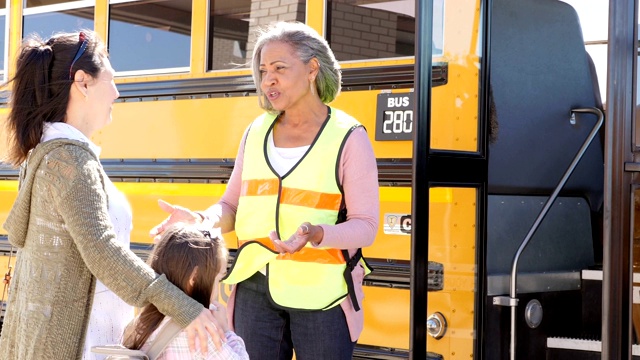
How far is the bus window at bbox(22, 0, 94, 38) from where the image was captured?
4355 millimetres

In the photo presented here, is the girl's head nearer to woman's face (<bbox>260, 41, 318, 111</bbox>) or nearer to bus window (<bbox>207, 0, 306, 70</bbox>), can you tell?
woman's face (<bbox>260, 41, 318, 111</bbox>)

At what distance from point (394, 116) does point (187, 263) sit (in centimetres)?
152

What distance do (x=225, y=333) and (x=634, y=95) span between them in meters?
1.27

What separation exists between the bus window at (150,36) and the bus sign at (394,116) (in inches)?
39.0

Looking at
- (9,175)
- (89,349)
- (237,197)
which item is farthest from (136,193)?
(89,349)

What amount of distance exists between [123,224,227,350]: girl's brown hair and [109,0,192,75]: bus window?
2077 millimetres

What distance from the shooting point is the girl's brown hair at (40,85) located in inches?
79.9

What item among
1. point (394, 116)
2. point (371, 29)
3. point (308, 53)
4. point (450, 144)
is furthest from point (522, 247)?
point (308, 53)

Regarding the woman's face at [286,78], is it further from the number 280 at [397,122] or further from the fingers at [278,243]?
the number 280 at [397,122]

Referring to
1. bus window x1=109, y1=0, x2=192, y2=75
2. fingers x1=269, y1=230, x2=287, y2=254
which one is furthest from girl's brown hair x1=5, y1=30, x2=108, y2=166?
bus window x1=109, y1=0, x2=192, y2=75

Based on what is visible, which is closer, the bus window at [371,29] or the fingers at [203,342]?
Result: the fingers at [203,342]

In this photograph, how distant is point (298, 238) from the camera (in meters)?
2.16

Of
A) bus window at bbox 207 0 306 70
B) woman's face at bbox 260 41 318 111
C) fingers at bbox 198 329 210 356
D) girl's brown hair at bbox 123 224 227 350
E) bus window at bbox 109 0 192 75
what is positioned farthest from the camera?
bus window at bbox 109 0 192 75

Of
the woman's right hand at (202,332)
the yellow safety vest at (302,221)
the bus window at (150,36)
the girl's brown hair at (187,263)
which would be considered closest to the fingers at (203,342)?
the woman's right hand at (202,332)
